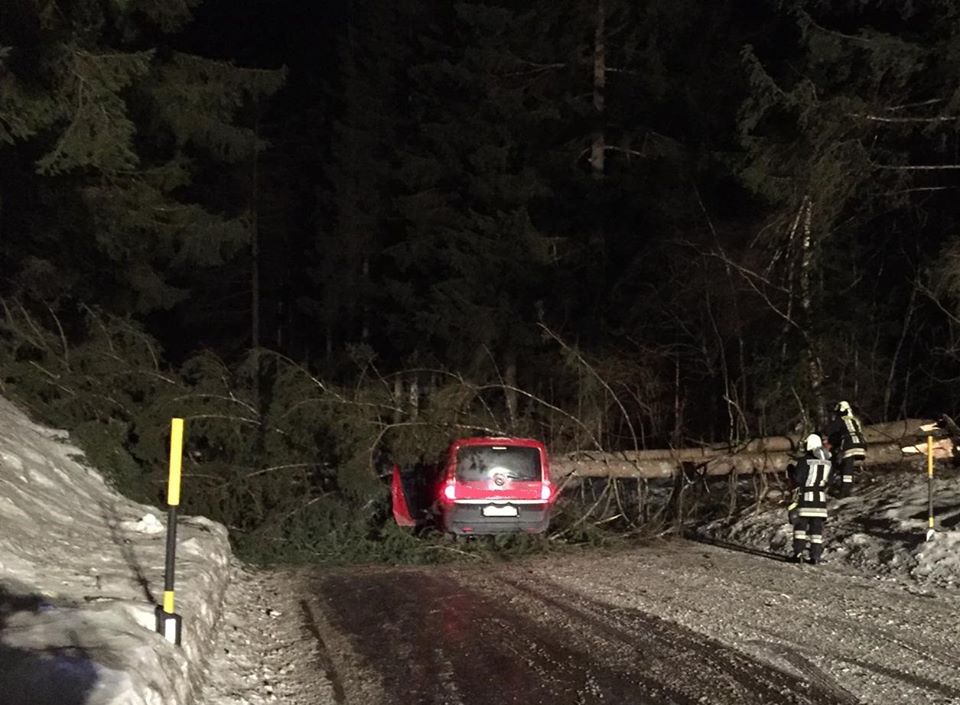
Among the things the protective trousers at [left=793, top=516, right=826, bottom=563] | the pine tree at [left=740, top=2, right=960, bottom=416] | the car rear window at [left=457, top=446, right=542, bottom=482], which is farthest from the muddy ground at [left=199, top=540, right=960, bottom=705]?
the pine tree at [left=740, top=2, right=960, bottom=416]

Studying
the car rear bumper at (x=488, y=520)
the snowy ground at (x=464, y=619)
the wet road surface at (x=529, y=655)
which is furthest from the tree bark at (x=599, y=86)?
the wet road surface at (x=529, y=655)

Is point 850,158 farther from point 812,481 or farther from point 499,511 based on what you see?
point 499,511

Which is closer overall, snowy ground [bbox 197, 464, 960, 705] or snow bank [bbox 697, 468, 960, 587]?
snowy ground [bbox 197, 464, 960, 705]

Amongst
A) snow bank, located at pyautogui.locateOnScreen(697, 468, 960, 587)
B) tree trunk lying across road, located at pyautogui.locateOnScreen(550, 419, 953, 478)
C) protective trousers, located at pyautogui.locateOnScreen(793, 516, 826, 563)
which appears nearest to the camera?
snow bank, located at pyautogui.locateOnScreen(697, 468, 960, 587)

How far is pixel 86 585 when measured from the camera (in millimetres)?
7684

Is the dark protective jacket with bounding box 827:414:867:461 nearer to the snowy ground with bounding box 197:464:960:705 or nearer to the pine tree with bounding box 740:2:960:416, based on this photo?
the snowy ground with bounding box 197:464:960:705

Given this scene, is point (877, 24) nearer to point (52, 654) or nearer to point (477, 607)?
point (477, 607)

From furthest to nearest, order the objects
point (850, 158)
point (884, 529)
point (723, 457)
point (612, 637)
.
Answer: point (723, 457), point (850, 158), point (884, 529), point (612, 637)

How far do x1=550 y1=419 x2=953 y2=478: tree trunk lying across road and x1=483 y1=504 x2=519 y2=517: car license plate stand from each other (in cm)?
226

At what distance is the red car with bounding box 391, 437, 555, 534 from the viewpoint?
42.6ft

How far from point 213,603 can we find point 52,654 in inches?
125

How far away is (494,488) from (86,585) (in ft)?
20.6

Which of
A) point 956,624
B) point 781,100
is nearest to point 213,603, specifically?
point 956,624

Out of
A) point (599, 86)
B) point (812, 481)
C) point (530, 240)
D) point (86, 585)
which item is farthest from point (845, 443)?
point (599, 86)
